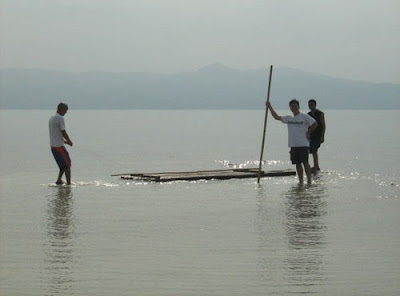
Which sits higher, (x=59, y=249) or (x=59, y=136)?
(x=59, y=136)

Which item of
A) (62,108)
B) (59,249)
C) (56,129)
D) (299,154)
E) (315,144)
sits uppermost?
(62,108)

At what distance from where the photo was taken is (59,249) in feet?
31.8

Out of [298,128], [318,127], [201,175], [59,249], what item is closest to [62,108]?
[201,175]

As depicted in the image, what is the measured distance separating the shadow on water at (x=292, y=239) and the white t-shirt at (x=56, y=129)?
368 cm

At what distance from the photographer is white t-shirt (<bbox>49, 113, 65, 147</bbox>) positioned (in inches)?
656

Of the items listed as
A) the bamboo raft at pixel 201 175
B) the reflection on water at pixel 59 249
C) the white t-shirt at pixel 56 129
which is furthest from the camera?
the bamboo raft at pixel 201 175

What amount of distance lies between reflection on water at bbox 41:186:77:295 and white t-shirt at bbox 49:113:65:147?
8.25 feet

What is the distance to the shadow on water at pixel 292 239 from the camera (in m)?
8.20

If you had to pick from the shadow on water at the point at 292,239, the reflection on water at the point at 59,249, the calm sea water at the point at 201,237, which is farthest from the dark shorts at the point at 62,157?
the shadow on water at the point at 292,239

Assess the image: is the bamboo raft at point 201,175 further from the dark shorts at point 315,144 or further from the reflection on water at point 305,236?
the reflection on water at point 305,236

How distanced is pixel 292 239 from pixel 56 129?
7.42 meters

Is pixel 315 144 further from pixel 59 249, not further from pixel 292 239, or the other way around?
pixel 59 249

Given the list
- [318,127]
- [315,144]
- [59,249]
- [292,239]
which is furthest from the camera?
[315,144]

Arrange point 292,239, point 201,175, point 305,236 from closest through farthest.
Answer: point 292,239
point 305,236
point 201,175
